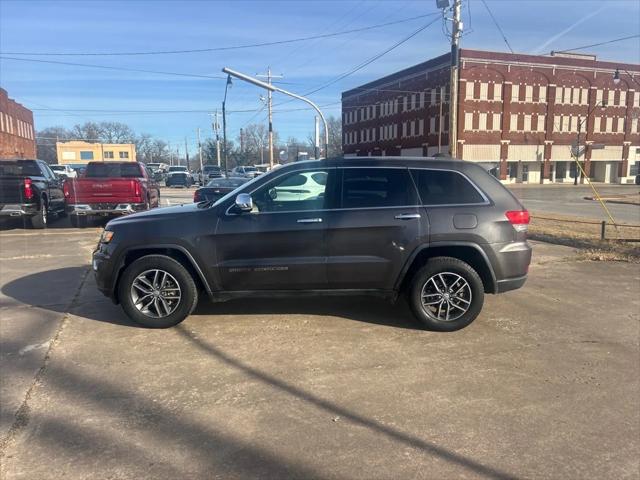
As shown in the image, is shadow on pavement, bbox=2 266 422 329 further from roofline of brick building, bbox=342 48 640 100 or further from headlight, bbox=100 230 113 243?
roofline of brick building, bbox=342 48 640 100

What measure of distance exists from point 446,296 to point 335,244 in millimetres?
1252

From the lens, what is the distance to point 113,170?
15.4 meters

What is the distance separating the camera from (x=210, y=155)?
317ft

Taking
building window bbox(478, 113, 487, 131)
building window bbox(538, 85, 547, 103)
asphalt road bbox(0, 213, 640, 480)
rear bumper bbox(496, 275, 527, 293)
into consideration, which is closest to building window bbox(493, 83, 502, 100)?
building window bbox(478, 113, 487, 131)

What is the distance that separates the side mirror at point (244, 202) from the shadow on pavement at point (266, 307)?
1.32 metres

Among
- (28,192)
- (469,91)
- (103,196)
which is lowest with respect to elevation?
(103,196)

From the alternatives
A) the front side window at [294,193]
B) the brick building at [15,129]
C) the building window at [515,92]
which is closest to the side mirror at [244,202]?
the front side window at [294,193]

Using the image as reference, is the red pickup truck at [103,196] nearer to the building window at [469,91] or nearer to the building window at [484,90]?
the building window at [469,91]

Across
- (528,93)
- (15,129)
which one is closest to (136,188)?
(528,93)

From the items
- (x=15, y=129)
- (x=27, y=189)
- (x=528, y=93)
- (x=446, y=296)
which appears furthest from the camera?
(x=15, y=129)

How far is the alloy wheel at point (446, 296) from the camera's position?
5.29 metres

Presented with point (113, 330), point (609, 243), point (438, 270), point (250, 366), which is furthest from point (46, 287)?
point (609, 243)

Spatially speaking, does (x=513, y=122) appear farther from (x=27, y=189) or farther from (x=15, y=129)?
(x=15, y=129)

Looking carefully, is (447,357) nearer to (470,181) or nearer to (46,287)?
(470,181)
